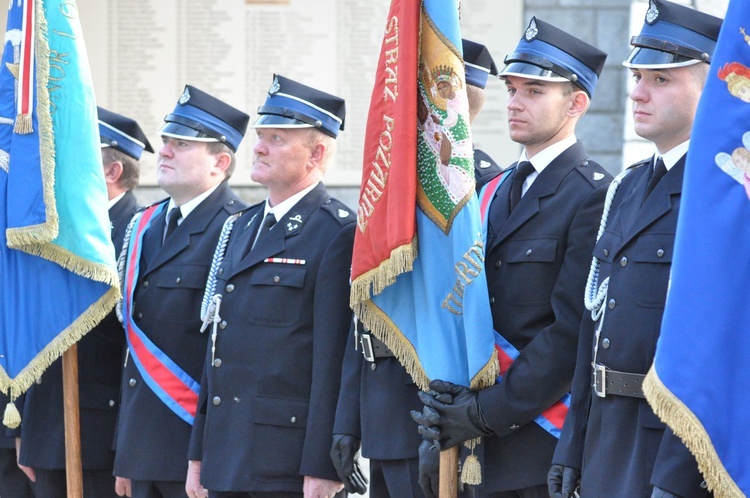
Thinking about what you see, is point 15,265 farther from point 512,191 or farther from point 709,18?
point 709,18

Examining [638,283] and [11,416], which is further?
[11,416]

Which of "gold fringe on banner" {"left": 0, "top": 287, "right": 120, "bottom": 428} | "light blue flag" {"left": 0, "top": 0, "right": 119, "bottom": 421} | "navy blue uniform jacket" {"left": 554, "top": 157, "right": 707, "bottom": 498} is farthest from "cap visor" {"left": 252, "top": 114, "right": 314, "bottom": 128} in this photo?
"navy blue uniform jacket" {"left": 554, "top": 157, "right": 707, "bottom": 498}

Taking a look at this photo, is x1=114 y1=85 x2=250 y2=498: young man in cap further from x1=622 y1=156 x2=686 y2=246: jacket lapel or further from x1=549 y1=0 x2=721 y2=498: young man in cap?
x1=622 y1=156 x2=686 y2=246: jacket lapel

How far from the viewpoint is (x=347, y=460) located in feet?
13.3

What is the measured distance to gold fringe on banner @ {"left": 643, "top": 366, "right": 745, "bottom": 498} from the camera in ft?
8.89

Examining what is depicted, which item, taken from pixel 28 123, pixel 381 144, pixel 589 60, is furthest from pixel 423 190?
pixel 28 123

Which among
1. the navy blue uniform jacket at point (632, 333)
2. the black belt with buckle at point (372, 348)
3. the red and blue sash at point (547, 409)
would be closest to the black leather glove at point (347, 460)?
the black belt with buckle at point (372, 348)

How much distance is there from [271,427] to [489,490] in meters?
0.92

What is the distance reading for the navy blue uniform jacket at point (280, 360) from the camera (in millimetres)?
4223

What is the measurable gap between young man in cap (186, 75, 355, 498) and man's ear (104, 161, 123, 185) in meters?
1.32

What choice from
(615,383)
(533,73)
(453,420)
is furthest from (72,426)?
(615,383)

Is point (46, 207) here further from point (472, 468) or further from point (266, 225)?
point (472, 468)

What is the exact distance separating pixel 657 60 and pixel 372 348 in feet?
4.63

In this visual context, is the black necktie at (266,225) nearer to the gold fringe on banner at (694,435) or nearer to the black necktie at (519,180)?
the black necktie at (519,180)
